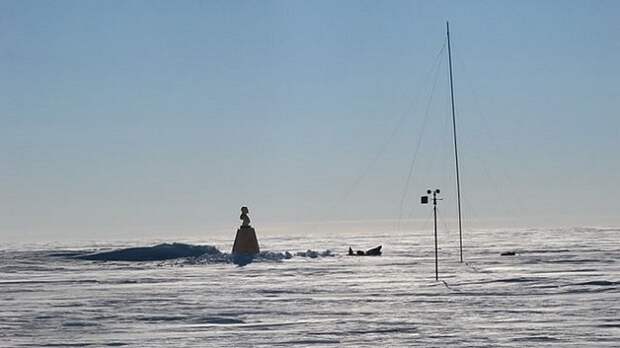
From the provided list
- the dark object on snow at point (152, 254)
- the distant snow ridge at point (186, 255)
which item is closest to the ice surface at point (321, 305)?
the distant snow ridge at point (186, 255)

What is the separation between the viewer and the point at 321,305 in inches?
817

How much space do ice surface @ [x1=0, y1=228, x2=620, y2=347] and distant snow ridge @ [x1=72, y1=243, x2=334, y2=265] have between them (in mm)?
4721

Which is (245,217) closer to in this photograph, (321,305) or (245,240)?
(245,240)

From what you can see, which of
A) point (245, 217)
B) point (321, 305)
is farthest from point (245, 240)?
point (321, 305)

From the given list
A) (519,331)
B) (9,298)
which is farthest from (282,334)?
(9,298)

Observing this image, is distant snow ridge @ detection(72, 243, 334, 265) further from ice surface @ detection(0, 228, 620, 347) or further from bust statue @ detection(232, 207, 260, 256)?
ice surface @ detection(0, 228, 620, 347)

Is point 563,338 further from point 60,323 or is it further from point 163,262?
point 163,262

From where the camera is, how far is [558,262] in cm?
3331

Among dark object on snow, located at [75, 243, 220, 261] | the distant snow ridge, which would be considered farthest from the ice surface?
dark object on snow, located at [75, 243, 220, 261]

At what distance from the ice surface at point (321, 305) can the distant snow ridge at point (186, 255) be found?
472 cm

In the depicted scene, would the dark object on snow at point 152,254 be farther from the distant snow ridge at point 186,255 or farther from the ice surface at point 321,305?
the ice surface at point 321,305

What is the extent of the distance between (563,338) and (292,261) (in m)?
23.3

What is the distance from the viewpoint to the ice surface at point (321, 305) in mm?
15914

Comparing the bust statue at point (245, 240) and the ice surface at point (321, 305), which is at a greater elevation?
the bust statue at point (245, 240)
